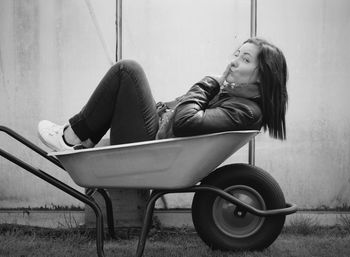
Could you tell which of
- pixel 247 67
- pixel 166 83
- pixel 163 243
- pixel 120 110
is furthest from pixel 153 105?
pixel 166 83

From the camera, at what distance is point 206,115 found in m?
2.18

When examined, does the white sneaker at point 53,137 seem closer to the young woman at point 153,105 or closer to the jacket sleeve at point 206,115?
the young woman at point 153,105

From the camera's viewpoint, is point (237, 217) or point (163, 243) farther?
point (163, 243)

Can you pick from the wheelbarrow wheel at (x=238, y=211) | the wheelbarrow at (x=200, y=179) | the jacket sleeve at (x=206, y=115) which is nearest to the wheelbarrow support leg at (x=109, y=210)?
the wheelbarrow at (x=200, y=179)

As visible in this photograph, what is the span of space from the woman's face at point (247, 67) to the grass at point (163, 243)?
2.61 feet

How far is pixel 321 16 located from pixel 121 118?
5.87ft

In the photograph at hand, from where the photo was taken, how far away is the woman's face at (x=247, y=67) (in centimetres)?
230

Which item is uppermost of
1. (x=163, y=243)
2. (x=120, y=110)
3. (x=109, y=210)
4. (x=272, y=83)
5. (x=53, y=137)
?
(x=272, y=83)

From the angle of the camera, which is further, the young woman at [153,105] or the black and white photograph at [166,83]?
the black and white photograph at [166,83]

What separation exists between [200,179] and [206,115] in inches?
12.4

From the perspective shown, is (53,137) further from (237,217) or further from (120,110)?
(237,217)

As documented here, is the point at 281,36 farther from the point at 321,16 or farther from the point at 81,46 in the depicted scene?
the point at 81,46

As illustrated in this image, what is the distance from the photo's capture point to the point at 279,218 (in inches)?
93.0

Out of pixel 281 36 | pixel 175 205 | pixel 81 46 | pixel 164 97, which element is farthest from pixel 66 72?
pixel 281 36
